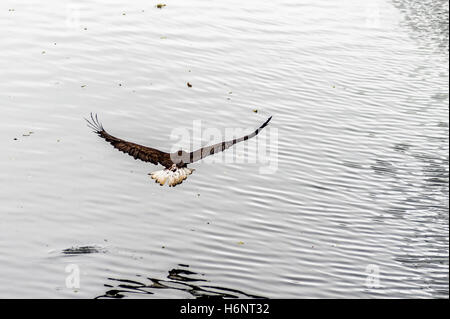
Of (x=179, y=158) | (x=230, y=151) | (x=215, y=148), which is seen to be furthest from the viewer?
(x=230, y=151)

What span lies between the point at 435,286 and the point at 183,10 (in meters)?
12.5

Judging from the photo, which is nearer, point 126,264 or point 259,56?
point 126,264

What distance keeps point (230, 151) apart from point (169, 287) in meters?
4.65

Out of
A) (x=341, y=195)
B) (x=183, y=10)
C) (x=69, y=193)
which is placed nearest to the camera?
(x=69, y=193)

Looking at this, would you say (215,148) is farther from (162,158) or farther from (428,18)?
(428,18)

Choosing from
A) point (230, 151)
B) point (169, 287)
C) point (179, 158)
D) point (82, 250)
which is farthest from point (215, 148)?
point (230, 151)

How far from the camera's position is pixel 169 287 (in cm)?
1194

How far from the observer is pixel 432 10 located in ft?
82.1

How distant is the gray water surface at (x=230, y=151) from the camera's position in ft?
41.3

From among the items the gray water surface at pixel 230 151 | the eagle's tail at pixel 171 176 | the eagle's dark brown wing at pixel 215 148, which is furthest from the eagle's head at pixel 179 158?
the gray water surface at pixel 230 151

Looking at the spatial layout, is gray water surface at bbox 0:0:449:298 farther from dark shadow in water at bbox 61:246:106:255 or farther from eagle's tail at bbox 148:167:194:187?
eagle's tail at bbox 148:167:194:187

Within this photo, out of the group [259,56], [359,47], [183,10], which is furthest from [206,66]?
[359,47]

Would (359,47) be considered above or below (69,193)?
above

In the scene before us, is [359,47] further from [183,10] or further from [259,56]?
[183,10]
